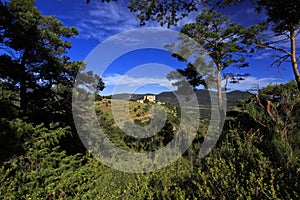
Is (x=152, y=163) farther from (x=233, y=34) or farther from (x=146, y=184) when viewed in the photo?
(x=233, y=34)

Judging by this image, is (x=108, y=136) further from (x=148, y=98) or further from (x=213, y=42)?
(x=213, y=42)

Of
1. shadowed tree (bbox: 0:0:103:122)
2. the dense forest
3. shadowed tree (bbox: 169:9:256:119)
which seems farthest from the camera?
shadowed tree (bbox: 169:9:256:119)

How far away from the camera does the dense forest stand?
2.84 metres

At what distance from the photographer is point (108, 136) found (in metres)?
6.33

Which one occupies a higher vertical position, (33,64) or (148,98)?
(33,64)

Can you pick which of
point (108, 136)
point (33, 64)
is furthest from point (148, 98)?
point (33, 64)

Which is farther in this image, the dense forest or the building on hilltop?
the building on hilltop

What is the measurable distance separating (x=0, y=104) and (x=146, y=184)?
12.8 ft

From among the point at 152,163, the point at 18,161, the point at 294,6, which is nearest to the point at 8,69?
the point at 18,161

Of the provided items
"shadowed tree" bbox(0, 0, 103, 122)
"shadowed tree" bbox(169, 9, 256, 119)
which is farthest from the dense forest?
"shadowed tree" bbox(169, 9, 256, 119)

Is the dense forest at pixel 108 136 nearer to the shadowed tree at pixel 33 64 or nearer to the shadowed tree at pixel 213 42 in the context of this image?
the shadowed tree at pixel 33 64

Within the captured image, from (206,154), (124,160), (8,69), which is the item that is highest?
(8,69)

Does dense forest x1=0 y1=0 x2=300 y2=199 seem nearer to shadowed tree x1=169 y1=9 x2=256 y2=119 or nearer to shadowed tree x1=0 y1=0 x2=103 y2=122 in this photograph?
shadowed tree x1=0 y1=0 x2=103 y2=122

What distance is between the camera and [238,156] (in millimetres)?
3348
